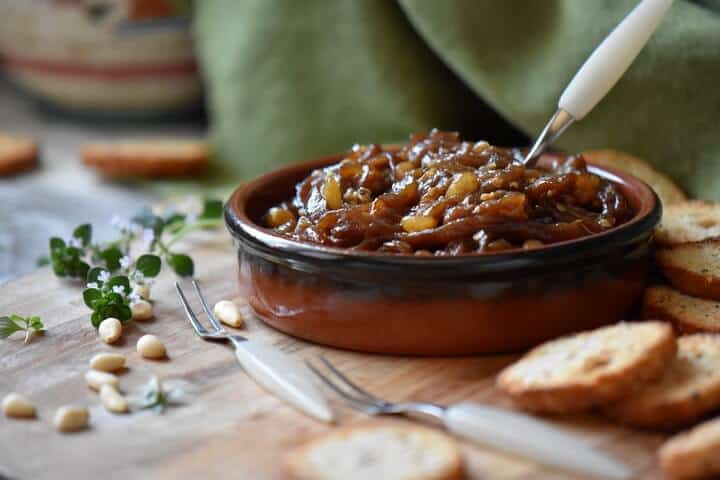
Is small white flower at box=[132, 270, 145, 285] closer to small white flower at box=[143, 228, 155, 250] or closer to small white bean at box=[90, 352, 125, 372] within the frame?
small white flower at box=[143, 228, 155, 250]

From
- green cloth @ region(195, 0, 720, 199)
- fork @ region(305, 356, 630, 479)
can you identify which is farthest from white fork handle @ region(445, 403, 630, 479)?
green cloth @ region(195, 0, 720, 199)

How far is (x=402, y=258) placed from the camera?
2.43 meters

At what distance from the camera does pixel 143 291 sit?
302cm

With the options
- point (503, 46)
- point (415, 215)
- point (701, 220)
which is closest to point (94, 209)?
point (503, 46)

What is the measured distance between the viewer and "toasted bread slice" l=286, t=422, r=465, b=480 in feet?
6.35

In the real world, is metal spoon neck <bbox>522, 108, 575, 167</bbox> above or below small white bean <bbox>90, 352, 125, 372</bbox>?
above

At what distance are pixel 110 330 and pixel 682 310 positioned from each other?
1606 millimetres

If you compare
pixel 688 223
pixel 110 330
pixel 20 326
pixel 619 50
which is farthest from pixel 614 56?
pixel 20 326

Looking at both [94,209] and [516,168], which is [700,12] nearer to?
[516,168]

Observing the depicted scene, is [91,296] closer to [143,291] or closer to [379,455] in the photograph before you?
[143,291]

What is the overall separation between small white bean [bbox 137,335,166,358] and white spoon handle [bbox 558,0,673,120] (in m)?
1.43

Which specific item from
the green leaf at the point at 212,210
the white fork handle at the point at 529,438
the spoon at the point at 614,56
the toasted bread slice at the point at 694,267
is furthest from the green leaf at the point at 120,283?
the toasted bread slice at the point at 694,267

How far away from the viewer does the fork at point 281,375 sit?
Answer: 2.27 m

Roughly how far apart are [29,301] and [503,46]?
197 cm
